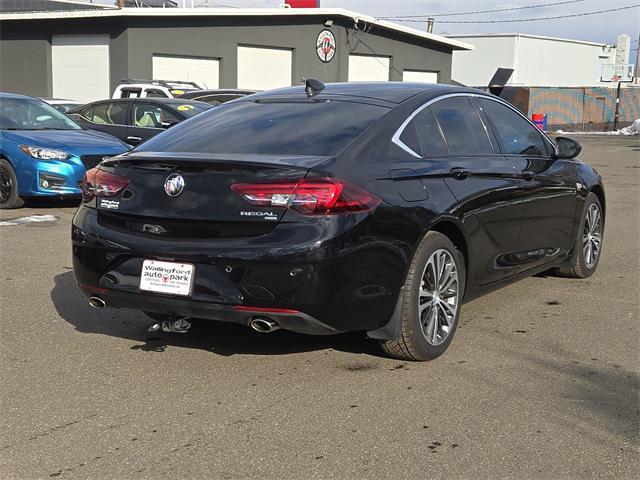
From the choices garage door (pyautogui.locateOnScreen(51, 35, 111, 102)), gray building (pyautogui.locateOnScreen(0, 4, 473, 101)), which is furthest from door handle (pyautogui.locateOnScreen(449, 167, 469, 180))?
garage door (pyautogui.locateOnScreen(51, 35, 111, 102))

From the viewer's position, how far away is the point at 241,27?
98.3 feet

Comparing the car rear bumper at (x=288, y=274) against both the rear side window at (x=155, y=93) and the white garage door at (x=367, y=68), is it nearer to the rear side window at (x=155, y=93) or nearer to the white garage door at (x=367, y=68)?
the rear side window at (x=155, y=93)

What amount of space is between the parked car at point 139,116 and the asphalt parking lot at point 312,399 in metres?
7.69

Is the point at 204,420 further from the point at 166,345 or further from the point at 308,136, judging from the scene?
the point at 308,136

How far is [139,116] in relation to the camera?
14.1 meters

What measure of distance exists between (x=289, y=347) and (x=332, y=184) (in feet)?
4.33

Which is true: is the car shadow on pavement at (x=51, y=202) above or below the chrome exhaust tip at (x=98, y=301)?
below

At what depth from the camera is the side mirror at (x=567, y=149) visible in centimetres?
670

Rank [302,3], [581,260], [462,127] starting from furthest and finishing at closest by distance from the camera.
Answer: [302,3] < [581,260] < [462,127]

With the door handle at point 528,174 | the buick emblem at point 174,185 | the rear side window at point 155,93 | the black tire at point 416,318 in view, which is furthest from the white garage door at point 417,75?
the buick emblem at point 174,185

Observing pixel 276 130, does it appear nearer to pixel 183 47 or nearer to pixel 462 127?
pixel 462 127

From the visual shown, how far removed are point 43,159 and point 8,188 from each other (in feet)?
2.48

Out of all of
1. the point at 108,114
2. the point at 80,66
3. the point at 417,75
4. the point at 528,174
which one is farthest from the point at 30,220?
the point at 417,75

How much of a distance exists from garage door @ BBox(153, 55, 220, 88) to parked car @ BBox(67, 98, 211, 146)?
46.2 feet
